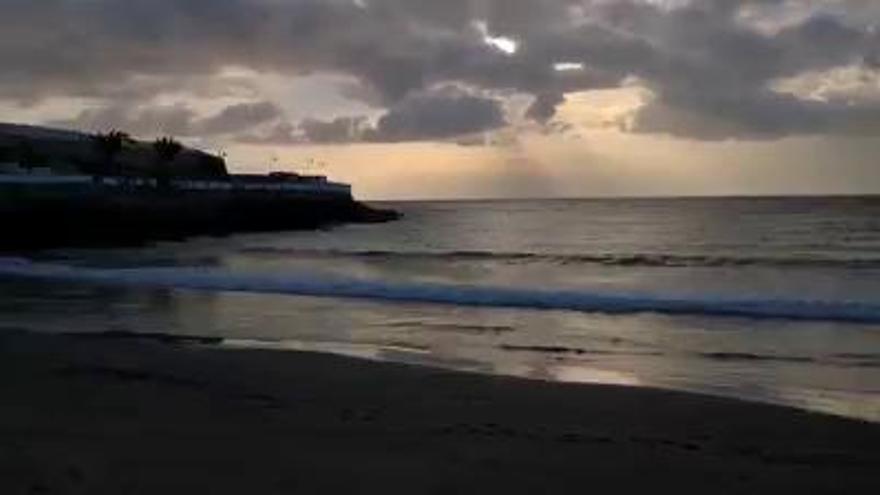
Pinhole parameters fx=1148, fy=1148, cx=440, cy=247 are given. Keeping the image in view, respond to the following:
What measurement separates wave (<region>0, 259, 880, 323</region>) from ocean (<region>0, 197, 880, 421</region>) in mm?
68

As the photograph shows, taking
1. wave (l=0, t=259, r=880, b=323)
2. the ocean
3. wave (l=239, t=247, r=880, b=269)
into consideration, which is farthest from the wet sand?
wave (l=239, t=247, r=880, b=269)

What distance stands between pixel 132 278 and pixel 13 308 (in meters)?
9.18

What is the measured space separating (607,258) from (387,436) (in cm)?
4553

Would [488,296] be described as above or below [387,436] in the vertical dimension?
below

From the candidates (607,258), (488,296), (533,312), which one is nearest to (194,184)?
(607,258)

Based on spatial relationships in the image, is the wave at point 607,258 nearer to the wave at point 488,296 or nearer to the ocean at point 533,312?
the ocean at point 533,312

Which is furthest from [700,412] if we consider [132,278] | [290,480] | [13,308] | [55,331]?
[132,278]

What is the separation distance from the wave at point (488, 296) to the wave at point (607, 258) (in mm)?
19627

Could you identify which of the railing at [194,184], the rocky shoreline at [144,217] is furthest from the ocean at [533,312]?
the railing at [194,184]

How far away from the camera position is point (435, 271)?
44.2 m

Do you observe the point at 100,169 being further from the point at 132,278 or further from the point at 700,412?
the point at 700,412

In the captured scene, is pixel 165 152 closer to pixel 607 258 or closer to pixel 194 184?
pixel 194 184

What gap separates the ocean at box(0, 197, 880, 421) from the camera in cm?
1504

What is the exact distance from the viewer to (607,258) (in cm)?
5381
